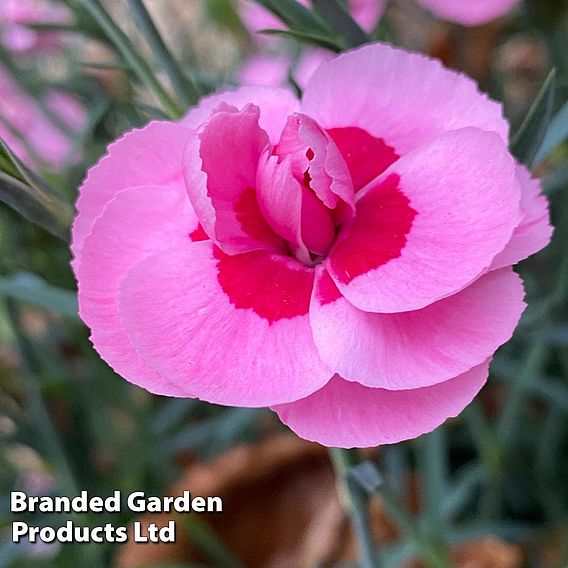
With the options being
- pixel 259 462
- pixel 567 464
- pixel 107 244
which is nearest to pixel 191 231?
pixel 107 244

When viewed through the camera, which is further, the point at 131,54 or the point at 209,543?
the point at 209,543

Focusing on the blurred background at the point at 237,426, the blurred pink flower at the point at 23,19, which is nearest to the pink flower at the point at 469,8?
the blurred background at the point at 237,426

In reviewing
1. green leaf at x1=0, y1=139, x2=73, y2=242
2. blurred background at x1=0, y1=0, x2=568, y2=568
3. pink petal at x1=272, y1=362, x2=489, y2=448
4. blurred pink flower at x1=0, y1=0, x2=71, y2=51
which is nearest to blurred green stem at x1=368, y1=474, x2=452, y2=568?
blurred background at x1=0, y1=0, x2=568, y2=568

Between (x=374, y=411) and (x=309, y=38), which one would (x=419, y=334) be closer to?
(x=374, y=411)

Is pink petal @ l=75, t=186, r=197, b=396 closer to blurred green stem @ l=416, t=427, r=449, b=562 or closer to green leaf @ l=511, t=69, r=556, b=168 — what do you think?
green leaf @ l=511, t=69, r=556, b=168

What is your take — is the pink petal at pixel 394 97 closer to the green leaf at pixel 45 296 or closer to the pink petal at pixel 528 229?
the pink petal at pixel 528 229

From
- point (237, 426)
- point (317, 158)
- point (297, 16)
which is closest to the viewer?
point (317, 158)

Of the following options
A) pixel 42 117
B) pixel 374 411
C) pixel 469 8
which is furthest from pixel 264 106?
pixel 42 117
